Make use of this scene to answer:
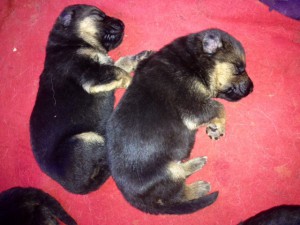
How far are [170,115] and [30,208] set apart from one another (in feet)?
6.80

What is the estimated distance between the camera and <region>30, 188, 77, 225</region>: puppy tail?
407 cm

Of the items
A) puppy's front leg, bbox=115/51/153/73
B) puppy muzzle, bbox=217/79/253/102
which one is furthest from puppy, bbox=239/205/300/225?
puppy's front leg, bbox=115/51/153/73

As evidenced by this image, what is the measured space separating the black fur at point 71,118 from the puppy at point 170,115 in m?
0.49

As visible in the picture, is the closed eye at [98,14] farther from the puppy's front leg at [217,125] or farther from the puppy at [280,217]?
the puppy at [280,217]

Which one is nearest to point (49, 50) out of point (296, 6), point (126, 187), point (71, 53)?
point (71, 53)

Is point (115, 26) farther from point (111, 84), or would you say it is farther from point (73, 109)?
point (73, 109)

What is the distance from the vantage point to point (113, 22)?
4367 mm

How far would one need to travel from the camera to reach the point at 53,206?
4.13 meters

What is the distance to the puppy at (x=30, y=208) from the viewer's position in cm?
398

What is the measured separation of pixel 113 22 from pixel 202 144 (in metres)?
1.89

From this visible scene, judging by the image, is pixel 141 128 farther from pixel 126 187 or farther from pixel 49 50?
pixel 49 50

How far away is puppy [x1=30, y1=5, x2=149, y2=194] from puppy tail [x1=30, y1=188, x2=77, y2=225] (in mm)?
361

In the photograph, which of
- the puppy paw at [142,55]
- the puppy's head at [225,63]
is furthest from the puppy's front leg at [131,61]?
the puppy's head at [225,63]

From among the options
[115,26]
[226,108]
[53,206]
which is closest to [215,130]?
[226,108]
